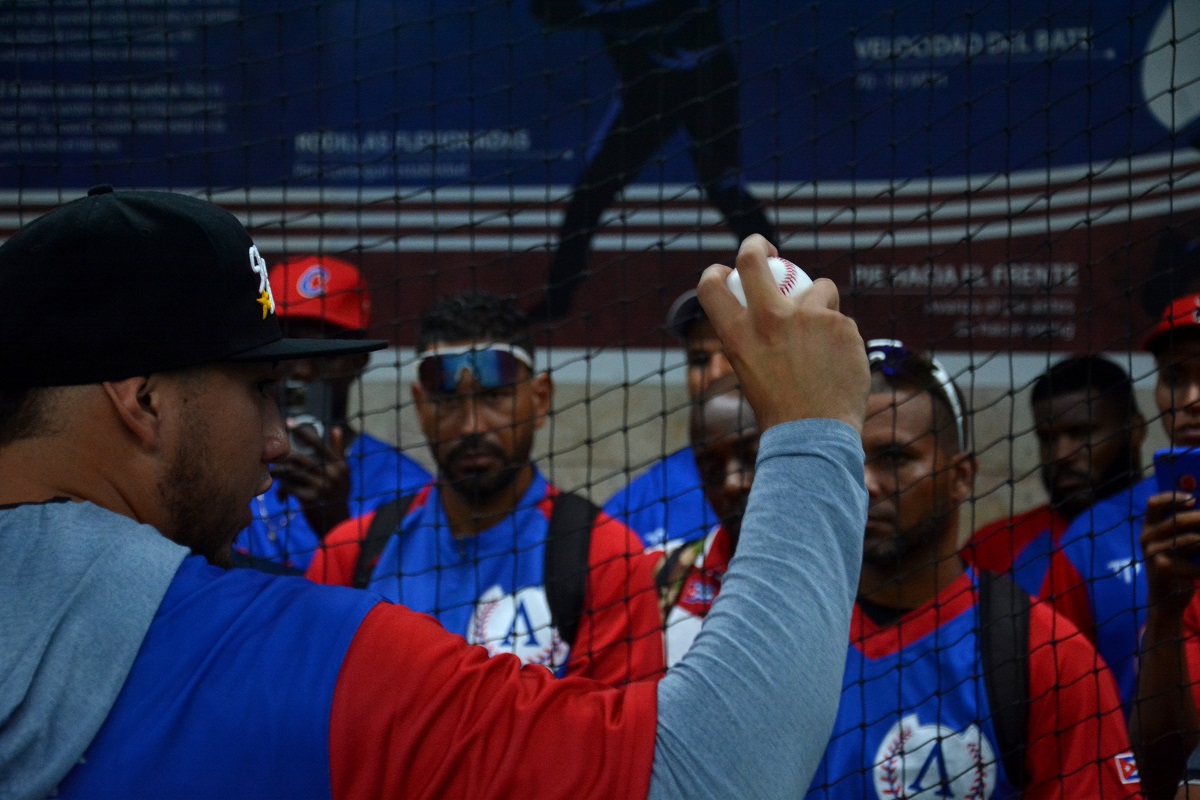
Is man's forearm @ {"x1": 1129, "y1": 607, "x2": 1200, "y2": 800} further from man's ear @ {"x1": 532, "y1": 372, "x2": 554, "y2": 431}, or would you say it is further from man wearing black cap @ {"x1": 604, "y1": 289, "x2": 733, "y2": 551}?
man's ear @ {"x1": 532, "y1": 372, "x2": 554, "y2": 431}

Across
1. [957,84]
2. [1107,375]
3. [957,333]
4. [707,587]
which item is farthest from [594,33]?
[707,587]

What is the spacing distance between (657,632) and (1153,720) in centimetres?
98

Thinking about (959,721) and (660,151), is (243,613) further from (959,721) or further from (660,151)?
(660,151)

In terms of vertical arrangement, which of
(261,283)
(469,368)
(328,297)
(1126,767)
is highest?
(328,297)

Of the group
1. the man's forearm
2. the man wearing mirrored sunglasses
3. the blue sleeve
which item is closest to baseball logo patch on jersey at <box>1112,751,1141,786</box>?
the man's forearm

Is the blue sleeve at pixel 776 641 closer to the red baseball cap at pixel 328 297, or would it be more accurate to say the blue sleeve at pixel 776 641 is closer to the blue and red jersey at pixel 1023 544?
the blue and red jersey at pixel 1023 544

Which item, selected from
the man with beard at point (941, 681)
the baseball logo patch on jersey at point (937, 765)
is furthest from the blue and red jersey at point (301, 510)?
the baseball logo patch on jersey at point (937, 765)

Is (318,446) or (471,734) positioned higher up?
(318,446)

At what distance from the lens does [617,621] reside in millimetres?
2520

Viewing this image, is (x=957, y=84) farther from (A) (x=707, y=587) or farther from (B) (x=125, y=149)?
(B) (x=125, y=149)

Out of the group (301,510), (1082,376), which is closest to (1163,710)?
(1082,376)

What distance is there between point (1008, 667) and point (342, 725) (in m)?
1.46

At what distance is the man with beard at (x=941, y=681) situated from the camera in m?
2.05

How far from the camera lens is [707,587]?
2.69 m
